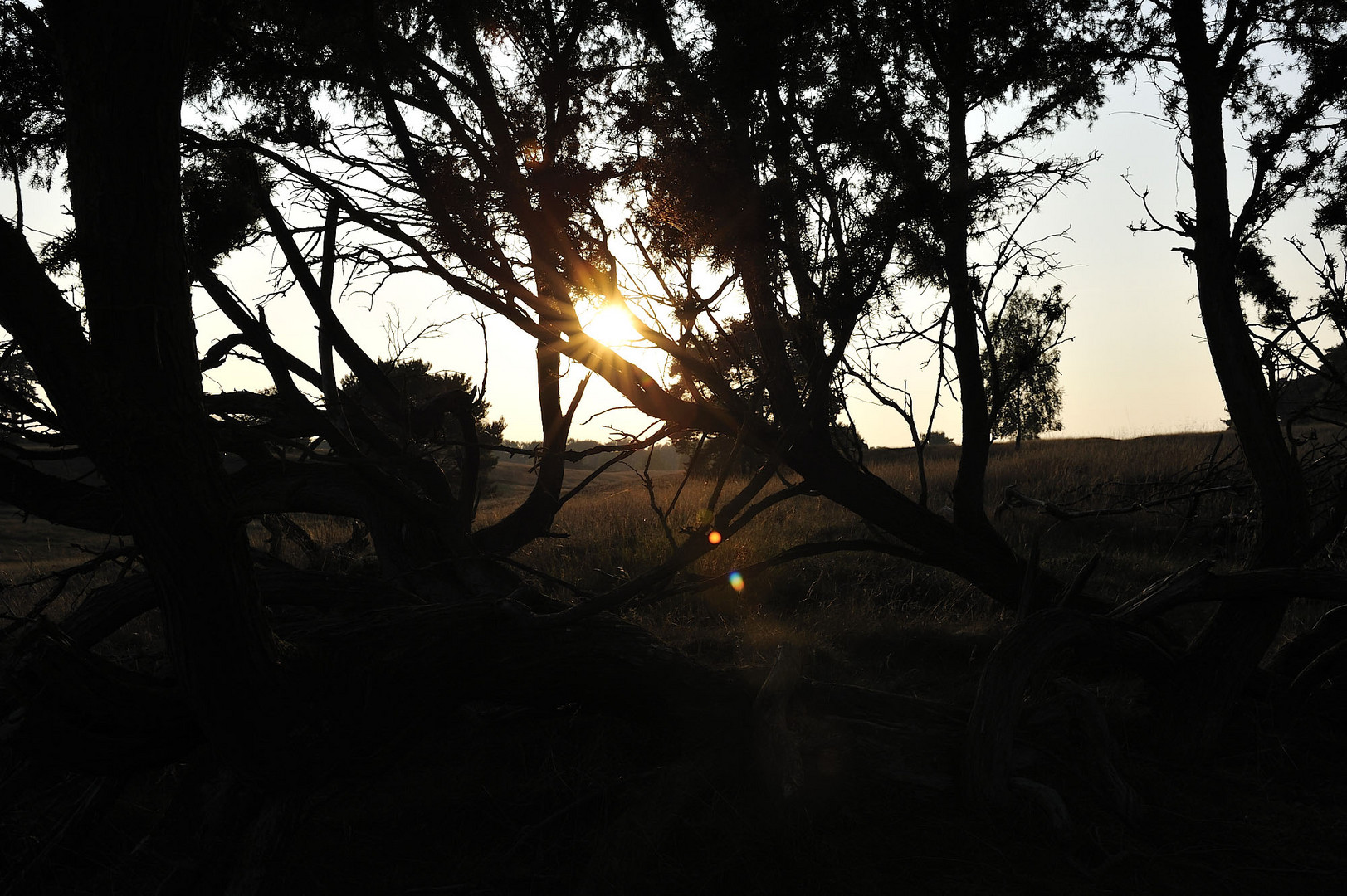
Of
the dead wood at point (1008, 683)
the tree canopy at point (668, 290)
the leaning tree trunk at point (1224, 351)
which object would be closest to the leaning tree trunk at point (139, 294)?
the tree canopy at point (668, 290)

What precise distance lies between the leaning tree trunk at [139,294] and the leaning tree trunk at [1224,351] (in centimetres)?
465

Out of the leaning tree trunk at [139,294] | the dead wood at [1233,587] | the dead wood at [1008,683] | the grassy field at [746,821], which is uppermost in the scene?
the leaning tree trunk at [139,294]

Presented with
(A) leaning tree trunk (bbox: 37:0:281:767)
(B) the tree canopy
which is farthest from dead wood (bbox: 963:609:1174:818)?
(A) leaning tree trunk (bbox: 37:0:281:767)

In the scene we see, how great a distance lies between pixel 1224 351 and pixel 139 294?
529cm

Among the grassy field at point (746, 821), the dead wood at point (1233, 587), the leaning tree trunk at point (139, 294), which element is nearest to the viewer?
the leaning tree trunk at point (139, 294)

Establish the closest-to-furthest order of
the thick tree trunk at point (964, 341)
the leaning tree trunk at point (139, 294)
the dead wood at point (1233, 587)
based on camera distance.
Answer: the leaning tree trunk at point (139, 294) → the dead wood at point (1233, 587) → the thick tree trunk at point (964, 341)

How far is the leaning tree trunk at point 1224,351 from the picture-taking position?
465 cm

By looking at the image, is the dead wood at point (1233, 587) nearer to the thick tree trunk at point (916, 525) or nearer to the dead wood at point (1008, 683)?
the dead wood at point (1008, 683)

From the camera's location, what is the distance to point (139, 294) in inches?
89.8

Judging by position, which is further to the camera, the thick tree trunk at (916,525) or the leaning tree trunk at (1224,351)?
the thick tree trunk at (916,525)

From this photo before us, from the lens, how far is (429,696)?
3570 mm

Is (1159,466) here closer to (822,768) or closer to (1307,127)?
(1307,127)

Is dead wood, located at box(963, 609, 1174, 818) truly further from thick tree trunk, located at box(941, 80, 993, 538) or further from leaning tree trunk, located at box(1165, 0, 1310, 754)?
→ thick tree trunk, located at box(941, 80, 993, 538)

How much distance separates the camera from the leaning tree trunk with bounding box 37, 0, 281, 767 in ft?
7.18
